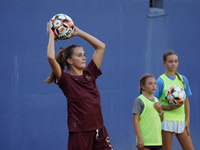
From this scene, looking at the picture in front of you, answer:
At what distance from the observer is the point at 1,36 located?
4.98m

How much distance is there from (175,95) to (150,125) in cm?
69

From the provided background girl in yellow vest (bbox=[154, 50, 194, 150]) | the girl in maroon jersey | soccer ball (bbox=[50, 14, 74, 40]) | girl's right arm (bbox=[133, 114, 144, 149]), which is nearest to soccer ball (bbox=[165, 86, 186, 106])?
background girl in yellow vest (bbox=[154, 50, 194, 150])

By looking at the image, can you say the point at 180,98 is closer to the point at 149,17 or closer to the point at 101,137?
the point at 101,137

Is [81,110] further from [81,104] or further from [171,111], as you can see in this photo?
[171,111]

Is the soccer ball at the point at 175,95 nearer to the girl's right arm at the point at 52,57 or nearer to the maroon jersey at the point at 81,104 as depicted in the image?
the maroon jersey at the point at 81,104

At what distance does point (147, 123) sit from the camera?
4551 mm

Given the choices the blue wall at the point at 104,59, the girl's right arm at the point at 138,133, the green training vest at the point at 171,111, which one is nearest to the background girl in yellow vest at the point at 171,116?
the green training vest at the point at 171,111

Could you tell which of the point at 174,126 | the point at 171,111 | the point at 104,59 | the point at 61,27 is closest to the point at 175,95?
the point at 171,111

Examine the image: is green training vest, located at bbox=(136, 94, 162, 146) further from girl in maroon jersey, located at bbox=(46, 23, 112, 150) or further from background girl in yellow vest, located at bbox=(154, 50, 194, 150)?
girl in maroon jersey, located at bbox=(46, 23, 112, 150)

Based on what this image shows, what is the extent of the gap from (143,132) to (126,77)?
1.92 m

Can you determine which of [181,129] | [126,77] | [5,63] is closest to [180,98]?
[181,129]

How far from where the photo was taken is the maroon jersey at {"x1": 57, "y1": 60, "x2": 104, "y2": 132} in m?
3.63

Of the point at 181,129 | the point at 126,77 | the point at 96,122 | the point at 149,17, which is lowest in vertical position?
the point at 181,129

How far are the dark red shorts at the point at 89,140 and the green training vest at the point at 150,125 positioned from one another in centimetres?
100
